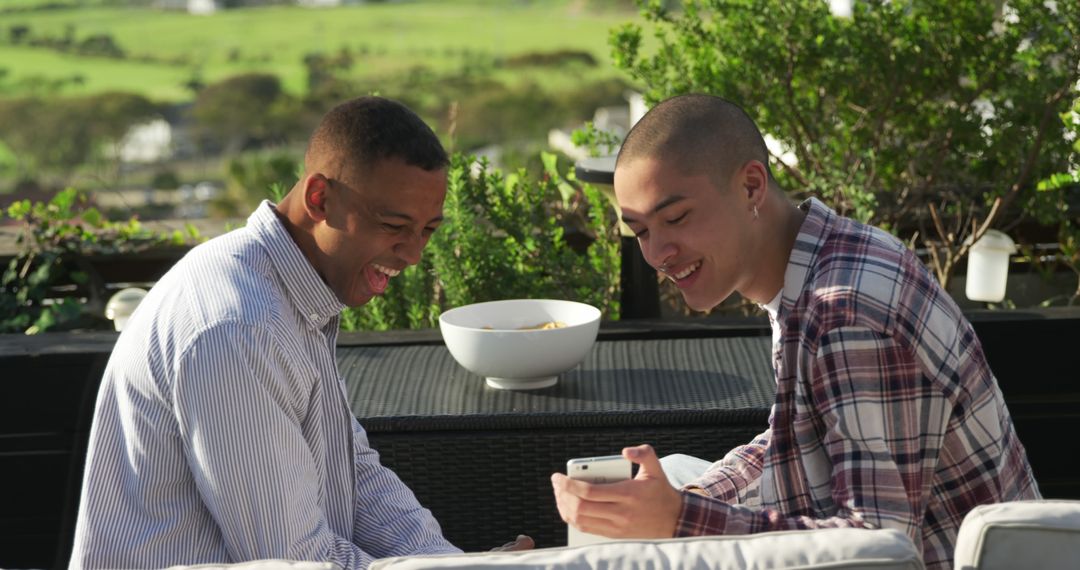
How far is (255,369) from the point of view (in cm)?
158

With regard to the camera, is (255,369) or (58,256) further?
(58,256)

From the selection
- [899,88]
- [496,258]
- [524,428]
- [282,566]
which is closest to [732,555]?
Result: [282,566]

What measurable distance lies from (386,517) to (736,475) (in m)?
0.61

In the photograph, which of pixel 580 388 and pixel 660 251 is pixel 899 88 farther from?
pixel 660 251

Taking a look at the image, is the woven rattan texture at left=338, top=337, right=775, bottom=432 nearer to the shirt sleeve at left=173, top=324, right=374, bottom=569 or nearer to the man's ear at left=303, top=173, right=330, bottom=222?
the man's ear at left=303, top=173, right=330, bottom=222

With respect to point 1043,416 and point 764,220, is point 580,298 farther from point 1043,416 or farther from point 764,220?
point 764,220

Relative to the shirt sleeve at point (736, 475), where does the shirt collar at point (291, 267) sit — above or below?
above

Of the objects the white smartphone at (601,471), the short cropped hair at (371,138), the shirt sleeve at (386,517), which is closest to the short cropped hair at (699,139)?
the short cropped hair at (371,138)

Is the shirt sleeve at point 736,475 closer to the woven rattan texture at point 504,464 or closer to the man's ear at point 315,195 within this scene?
the woven rattan texture at point 504,464

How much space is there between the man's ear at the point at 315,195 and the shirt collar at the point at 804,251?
0.70 metres

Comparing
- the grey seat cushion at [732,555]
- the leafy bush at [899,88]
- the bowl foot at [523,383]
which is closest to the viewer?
the grey seat cushion at [732,555]

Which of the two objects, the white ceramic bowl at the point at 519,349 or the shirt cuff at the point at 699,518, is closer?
the shirt cuff at the point at 699,518

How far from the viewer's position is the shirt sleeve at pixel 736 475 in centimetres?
201

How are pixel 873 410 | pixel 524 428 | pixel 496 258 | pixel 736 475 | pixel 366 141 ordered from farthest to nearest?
pixel 496 258, pixel 524 428, pixel 736 475, pixel 366 141, pixel 873 410
